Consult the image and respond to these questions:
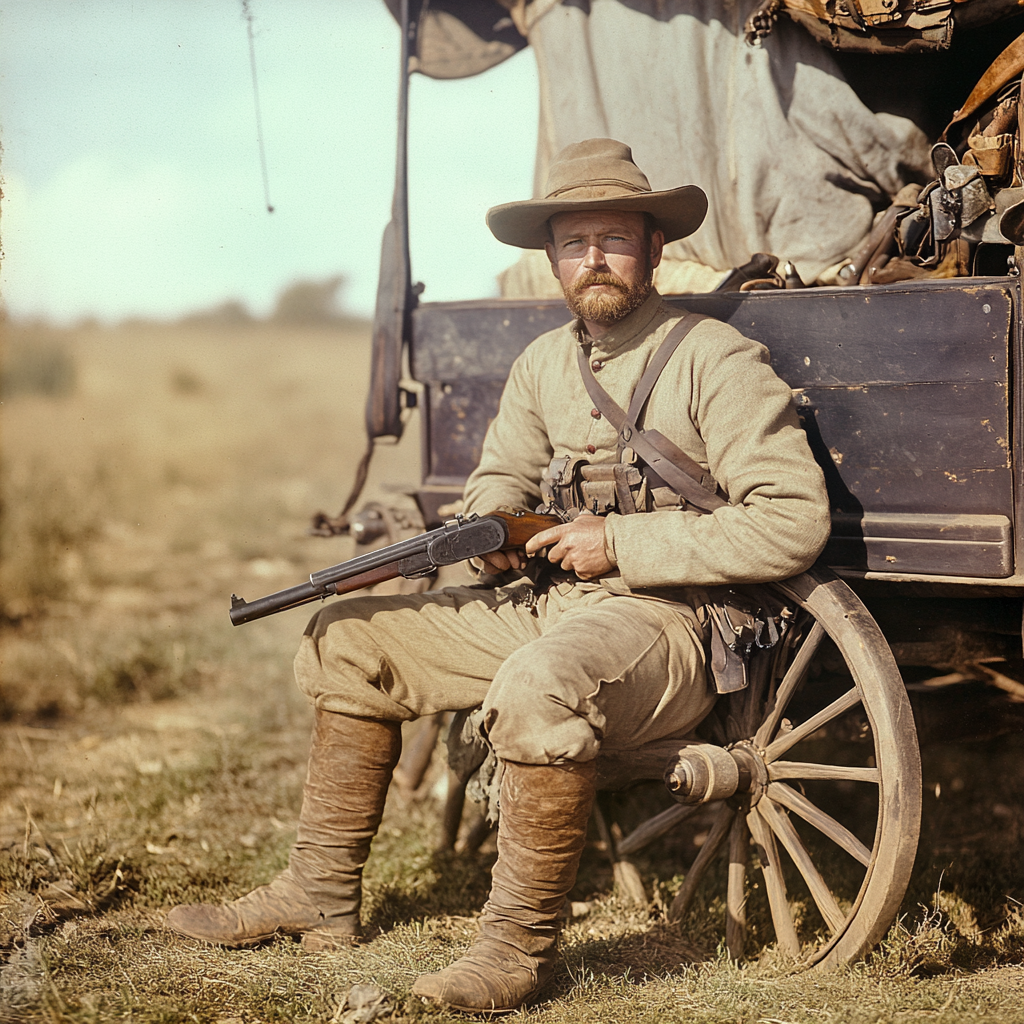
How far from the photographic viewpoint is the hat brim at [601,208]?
330cm

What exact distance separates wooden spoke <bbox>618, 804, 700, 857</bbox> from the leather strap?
1.02 m

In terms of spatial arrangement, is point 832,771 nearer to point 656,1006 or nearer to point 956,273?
point 656,1006

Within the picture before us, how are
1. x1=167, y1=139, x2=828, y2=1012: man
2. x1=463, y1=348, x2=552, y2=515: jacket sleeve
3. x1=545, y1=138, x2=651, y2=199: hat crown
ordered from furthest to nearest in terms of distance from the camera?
x1=463, y1=348, x2=552, y2=515: jacket sleeve → x1=545, y1=138, x2=651, y2=199: hat crown → x1=167, y1=139, x2=828, y2=1012: man

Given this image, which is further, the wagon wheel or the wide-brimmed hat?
the wide-brimmed hat

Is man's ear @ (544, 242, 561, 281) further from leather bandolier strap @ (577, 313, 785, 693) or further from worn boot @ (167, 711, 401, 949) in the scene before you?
worn boot @ (167, 711, 401, 949)

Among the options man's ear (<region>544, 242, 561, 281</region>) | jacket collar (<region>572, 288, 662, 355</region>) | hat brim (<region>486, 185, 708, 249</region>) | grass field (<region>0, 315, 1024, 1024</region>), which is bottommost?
grass field (<region>0, 315, 1024, 1024</region>)

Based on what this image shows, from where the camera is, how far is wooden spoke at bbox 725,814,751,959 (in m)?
3.30

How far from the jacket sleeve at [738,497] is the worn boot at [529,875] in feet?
2.07

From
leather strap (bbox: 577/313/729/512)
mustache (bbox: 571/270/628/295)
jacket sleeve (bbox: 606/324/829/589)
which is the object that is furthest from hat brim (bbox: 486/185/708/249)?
jacket sleeve (bbox: 606/324/829/589)

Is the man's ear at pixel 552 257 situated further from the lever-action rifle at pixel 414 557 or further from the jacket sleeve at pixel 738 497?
the lever-action rifle at pixel 414 557

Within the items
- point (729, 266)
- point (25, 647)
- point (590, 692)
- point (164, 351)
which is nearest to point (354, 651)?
point (590, 692)

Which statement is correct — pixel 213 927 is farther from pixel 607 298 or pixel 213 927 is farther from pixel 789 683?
pixel 607 298

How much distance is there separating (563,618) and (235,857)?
1.87 meters

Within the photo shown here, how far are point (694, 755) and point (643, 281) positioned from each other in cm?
144
